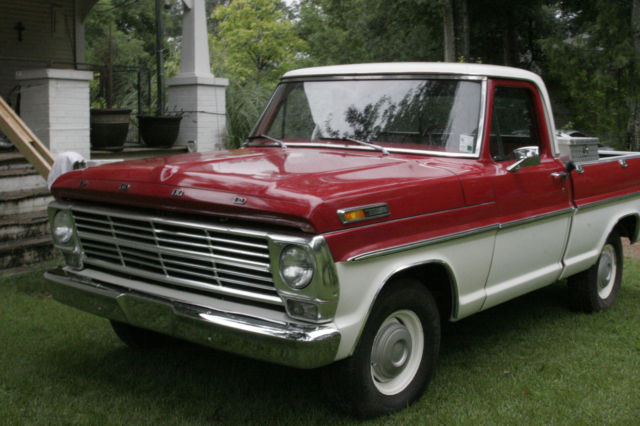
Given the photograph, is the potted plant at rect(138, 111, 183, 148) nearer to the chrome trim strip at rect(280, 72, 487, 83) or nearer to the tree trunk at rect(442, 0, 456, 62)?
the chrome trim strip at rect(280, 72, 487, 83)

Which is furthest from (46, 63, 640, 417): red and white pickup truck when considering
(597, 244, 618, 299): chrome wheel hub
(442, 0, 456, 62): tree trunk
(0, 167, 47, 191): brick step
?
(442, 0, 456, 62): tree trunk

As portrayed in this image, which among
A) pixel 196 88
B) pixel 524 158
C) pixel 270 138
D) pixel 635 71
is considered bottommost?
pixel 524 158

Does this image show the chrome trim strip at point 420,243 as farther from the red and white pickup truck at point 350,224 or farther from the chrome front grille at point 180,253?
the chrome front grille at point 180,253

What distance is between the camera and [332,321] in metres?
3.48

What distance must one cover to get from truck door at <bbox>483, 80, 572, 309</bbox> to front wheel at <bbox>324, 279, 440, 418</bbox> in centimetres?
62

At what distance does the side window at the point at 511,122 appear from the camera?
4.80 meters

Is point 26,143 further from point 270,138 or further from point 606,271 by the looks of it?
point 606,271

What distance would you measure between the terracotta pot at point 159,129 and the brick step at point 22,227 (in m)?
3.22

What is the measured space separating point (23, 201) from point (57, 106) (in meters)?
1.60

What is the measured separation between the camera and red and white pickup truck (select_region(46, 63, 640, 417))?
3.47 m

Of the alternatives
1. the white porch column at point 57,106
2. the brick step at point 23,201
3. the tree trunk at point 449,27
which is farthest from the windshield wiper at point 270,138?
the tree trunk at point 449,27

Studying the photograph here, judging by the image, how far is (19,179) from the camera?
28.0ft

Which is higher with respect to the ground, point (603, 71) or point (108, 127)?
point (603, 71)

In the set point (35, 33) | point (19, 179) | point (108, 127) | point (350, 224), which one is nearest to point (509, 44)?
point (35, 33)
